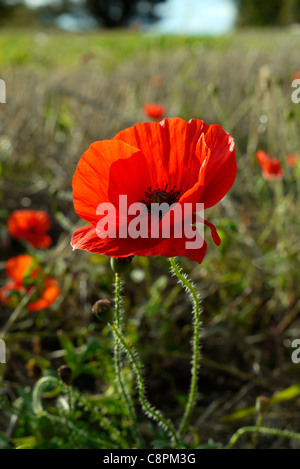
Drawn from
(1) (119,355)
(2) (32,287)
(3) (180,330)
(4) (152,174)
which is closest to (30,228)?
(2) (32,287)

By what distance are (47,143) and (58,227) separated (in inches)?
24.6

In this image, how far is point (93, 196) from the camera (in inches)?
30.0

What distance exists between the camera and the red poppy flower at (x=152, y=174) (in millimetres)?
688

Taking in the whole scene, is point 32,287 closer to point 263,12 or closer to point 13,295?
point 13,295

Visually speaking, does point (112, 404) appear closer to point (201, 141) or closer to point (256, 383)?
point (256, 383)

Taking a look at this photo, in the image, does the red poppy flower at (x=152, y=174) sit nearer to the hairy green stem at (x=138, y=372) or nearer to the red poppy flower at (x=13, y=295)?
the hairy green stem at (x=138, y=372)

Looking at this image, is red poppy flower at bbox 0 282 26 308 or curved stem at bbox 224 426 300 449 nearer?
curved stem at bbox 224 426 300 449

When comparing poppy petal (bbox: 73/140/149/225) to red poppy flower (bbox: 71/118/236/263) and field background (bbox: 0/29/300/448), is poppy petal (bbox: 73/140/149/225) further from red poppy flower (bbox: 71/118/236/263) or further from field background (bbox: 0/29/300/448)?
field background (bbox: 0/29/300/448)

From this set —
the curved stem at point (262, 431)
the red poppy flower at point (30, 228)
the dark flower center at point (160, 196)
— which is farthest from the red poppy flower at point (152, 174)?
the red poppy flower at point (30, 228)

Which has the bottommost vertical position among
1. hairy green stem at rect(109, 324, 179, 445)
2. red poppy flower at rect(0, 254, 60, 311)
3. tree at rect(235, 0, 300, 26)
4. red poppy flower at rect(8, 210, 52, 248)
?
hairy green stem at rect(109, 324, 179, 445)

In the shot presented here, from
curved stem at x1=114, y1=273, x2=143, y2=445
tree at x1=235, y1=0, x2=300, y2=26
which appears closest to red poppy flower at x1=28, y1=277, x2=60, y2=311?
curved stem at x1=114, y1=273, x2=143, y2=445

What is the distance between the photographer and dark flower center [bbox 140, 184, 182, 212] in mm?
793
